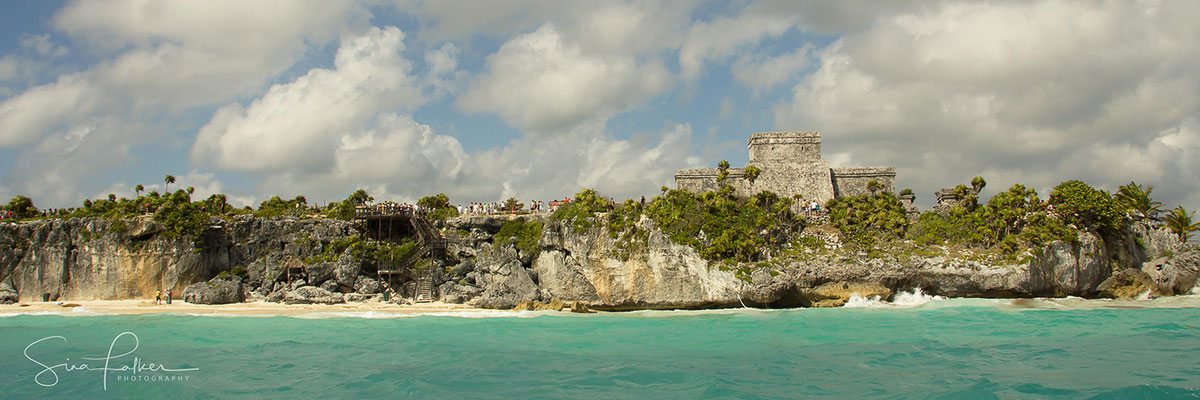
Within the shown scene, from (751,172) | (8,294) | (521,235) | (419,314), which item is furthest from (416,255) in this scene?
(8,294)

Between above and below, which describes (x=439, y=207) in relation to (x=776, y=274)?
above

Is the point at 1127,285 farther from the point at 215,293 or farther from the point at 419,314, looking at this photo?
the point at 215,293

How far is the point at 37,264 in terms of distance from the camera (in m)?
35.8

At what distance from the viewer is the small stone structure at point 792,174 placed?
40688 mm

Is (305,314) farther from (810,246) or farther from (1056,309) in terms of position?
(1056,309)

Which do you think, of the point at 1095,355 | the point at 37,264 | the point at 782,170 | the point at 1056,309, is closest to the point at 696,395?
the point at 1095,355

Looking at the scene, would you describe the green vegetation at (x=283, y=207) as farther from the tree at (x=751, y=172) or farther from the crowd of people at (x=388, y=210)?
the tree at (x=751, y=172)

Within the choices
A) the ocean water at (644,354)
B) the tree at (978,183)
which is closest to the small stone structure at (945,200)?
the tree at (978,183)

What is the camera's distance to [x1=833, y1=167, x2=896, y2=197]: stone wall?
4078 cm

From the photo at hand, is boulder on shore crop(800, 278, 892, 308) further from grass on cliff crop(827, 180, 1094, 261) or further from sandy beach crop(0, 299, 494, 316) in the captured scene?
sandy beach crop(0, 299, 494, 316)

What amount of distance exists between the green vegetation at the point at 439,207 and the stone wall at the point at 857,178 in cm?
2421

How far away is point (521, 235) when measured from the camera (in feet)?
111

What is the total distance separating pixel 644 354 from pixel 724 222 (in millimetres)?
13526

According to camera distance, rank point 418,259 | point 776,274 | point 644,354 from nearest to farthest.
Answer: point 644,354 → point 776,274 → point 418,259
